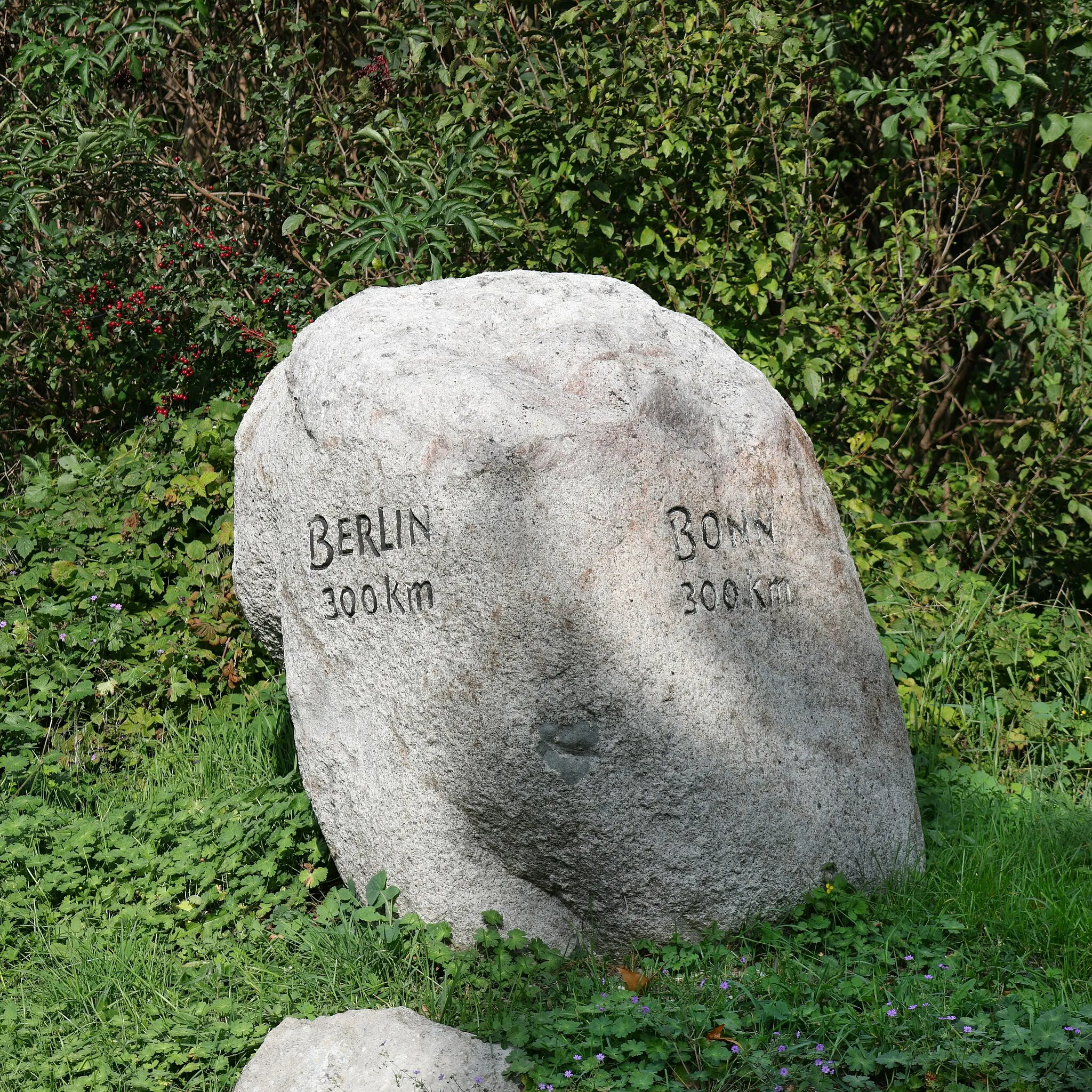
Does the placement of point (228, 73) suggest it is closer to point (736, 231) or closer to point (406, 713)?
point (736, 231)

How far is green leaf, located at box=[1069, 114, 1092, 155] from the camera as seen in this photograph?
4070 millimetres

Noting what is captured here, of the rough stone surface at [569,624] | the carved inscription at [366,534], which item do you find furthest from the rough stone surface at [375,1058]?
the carved inscription at [366,534]

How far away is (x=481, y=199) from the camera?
4.30 meters

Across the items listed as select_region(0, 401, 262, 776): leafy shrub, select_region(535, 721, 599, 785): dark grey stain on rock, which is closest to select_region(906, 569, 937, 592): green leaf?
select_region(535, 721, 599, 785): dark grey stain on rock

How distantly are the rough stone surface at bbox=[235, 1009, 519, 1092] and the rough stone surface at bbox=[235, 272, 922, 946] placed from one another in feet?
1.13

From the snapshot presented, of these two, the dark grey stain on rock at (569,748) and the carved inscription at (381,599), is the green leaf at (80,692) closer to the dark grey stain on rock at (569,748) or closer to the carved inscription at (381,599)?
A: the carved inscription at (381,599)

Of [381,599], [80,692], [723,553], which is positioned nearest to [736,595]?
[723,553]

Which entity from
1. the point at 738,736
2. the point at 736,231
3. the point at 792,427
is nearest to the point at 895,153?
the point at 736,231

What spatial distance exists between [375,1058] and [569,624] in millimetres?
961

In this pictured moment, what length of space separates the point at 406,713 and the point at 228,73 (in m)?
3.98

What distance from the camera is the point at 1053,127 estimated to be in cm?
412

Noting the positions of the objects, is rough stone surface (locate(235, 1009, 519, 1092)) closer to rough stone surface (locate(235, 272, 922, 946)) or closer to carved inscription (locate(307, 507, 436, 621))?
rough stone surface (locate(235, 272, 922, 946))

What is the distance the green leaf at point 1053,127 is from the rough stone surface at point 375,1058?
3575 millimetres

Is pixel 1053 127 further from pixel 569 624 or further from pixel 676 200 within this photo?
pixel 569 624
